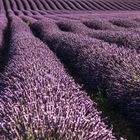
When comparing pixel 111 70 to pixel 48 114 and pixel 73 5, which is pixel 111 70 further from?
pixel 73 5

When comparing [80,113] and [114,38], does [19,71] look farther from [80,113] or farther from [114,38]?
[114,38]

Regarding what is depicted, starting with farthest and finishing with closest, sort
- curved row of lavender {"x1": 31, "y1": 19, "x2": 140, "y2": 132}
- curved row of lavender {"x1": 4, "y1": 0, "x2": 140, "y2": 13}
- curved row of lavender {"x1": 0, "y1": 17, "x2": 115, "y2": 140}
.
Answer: curved row of lavender {"x1": 4, "y1": 0, "x2": 140, "y2": 13}, curved row of lavender {"x1": 31, "y1": 19, "x2": 140, "y2": 132}, curved row of lavender {"x1": 0, "y1": 17, "x2": 115, "y2": 140}

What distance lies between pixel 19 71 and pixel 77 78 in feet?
8.98

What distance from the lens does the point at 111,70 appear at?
731 centimetres

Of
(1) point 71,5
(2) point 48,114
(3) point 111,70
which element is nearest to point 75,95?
(2) point 48,114

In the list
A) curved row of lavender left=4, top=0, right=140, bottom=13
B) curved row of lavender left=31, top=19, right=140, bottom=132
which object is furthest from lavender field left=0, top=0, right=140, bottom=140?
curved row of lavender left=4, top=0, right=140, bottom=13

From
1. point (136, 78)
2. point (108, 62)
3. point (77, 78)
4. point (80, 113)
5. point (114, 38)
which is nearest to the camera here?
point (80, 113)

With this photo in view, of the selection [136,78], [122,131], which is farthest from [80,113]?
[136,78]

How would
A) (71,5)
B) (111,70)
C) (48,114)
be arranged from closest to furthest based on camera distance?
(48,114) → (111,70) → (71,5)

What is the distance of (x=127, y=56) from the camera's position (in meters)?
7.75

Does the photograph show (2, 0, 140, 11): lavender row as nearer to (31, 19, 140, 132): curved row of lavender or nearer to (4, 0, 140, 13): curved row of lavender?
(4, 0, 140, 13): curved row of lavender

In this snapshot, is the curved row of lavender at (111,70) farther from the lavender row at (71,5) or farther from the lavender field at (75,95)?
the lavender row at (71,5)

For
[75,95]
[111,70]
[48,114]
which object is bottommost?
[111,70]

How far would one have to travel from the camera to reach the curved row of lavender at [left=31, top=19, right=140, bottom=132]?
19.6ft
